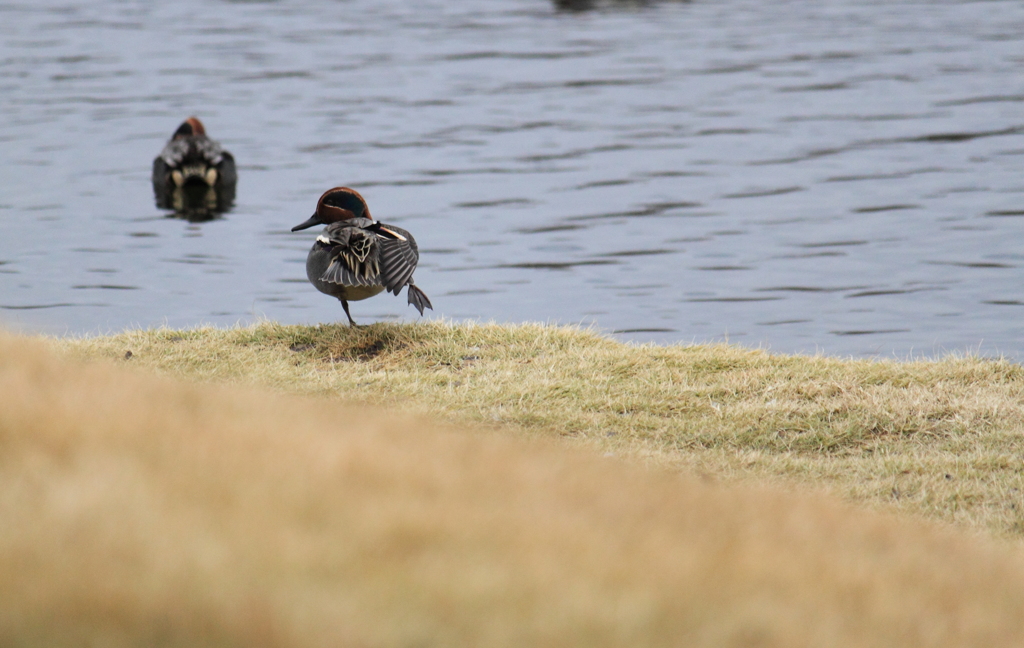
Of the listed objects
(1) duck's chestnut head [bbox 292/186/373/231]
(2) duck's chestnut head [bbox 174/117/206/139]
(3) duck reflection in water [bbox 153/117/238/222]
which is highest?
(1) duck's chestnut head [bbox 292/186/373/231]

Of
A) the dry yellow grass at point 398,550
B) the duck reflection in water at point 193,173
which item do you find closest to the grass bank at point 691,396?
the dry yellow grass at point 398,550

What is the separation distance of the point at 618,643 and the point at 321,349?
6.68m

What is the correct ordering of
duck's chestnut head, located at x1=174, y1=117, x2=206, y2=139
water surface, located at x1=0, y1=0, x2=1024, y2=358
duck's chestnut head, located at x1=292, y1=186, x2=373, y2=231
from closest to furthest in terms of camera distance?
duck's chestnut head, located at x1=292, y1=186, x2=373, y2=231 < water surface, located at x1=0, y1=0, x2=1024, y2=358 < duck's chestnut head, located at x1=174, y1=117, x2=206, y2=139

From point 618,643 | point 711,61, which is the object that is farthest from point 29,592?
point 711,61

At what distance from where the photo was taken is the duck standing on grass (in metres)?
9.83

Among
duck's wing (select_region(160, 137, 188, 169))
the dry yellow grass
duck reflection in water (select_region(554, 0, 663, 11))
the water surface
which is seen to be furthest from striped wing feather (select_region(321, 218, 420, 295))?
duck reflection in water (select_region(554, 0, 663, 11))

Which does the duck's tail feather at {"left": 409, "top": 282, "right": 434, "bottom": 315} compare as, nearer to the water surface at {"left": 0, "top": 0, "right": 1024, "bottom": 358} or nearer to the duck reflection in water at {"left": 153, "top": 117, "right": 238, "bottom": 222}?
the water surface at {"left": 0, "top": 0, "right": 1024, "bottom": 358}

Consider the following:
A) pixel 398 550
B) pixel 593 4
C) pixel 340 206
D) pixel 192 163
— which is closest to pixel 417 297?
pixel 340 206

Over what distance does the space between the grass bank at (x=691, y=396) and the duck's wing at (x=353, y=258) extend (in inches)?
21.6

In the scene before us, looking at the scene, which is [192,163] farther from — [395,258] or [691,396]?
[691,396]

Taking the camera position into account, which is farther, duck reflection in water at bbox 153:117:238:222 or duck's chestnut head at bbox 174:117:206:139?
duck's chestnut head at bbox 174:117:206:139

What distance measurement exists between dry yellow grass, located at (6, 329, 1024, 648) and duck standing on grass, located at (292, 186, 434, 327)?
4.34 metres

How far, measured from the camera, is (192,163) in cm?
1997

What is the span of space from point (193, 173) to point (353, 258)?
1106 cm
